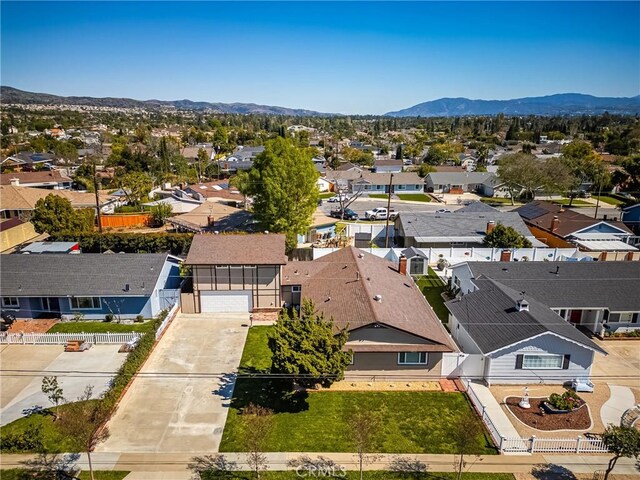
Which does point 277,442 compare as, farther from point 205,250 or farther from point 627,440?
point 205,250

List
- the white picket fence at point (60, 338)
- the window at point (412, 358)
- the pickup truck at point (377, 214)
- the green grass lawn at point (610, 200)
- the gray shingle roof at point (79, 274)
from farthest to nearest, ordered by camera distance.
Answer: the green grass lawn at point (610, 200), the pickup truck at point (377, 214), the gray shingle roof at point (79, 274), the white picket fence at point (60, 338), the window at point (412, 358)

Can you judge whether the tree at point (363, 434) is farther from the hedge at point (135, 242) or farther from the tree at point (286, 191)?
the hedge at point (135, 242)

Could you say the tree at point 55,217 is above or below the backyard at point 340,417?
above

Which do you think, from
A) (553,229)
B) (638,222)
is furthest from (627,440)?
(638,222)

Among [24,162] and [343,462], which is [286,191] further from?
[24,162]

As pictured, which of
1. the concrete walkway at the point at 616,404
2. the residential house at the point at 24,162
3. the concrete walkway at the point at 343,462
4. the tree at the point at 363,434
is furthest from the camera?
the residential house at the point at 24,162

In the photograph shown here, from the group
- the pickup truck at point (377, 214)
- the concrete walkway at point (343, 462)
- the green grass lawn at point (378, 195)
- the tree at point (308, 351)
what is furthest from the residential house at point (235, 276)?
the green grass lawn at point (378, 195)
